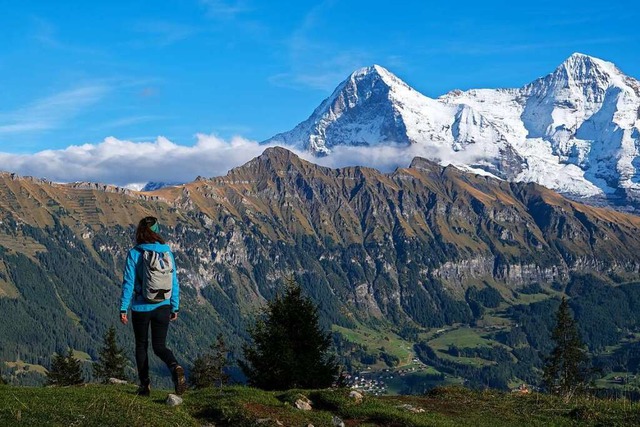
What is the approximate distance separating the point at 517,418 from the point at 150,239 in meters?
14.1

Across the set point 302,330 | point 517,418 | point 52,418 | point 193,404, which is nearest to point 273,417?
point 193,404

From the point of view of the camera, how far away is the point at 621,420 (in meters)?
23.6

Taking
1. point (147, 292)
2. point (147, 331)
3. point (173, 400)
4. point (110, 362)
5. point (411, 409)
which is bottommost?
point (110, 362)

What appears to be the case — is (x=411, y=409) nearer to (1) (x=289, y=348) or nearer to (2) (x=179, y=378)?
(2) (x=179, y=378)

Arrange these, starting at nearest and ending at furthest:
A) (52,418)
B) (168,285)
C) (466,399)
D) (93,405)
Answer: (52,418), (93,405), (168,285), (466,399)

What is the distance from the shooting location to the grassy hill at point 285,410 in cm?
1995

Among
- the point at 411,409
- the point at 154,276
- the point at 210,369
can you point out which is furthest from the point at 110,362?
the point at 154,276

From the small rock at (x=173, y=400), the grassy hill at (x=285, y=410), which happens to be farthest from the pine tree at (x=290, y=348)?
the small rock at (x=173, y=400)

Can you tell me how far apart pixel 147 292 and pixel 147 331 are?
1.49 metres

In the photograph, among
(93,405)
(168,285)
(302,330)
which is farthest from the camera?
(302,330)

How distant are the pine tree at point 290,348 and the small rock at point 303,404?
21.6 meters

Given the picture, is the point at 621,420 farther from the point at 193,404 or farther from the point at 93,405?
the point at 93,405

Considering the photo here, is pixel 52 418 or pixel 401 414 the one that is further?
pixel 401 414

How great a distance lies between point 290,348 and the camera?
4944 centimetres
